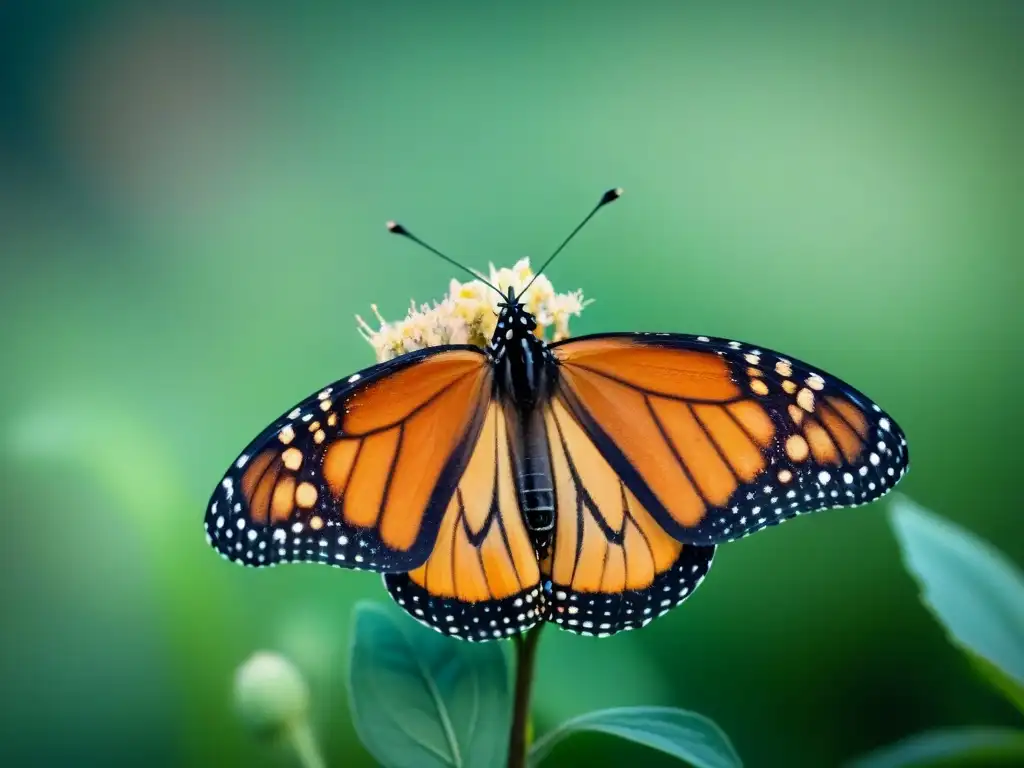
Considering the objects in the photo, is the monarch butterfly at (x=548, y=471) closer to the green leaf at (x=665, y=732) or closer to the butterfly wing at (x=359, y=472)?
the butterfly wing at (x=359, y=472)

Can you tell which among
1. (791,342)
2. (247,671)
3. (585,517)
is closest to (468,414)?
(585,517)

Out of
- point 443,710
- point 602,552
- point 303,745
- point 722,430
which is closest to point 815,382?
point 722,430

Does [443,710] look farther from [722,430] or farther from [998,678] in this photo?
[998,678]

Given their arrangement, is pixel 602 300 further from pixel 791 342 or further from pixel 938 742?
pixel 938 742

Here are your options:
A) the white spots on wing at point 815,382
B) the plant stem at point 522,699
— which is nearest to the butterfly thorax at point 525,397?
the plant stem at point 522,699

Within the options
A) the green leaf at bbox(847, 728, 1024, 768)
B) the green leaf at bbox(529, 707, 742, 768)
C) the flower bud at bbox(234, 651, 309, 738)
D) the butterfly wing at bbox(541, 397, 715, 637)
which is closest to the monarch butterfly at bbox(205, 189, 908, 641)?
the butterfly wing at bbox(541, 397, 715, 637)

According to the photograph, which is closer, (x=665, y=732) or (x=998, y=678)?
(x=998, y=678)
